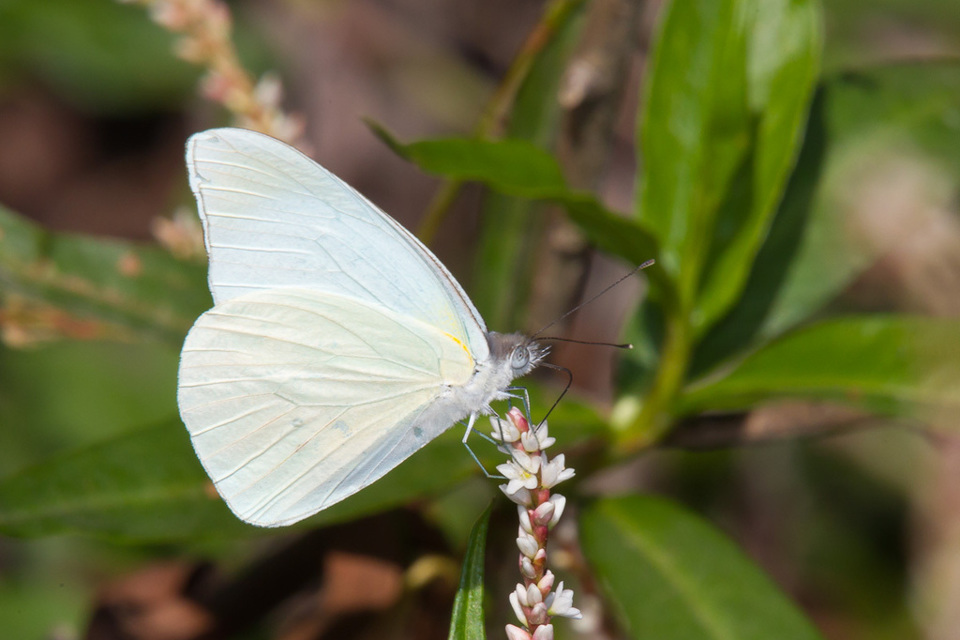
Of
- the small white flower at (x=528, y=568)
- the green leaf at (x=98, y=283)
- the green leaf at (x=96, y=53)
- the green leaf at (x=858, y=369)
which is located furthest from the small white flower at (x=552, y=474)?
the green leaf at (x=96, y=53)

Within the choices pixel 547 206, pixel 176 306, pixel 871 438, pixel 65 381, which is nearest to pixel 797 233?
pixel 547 206

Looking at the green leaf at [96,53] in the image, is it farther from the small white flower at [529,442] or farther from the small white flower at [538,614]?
the small white flower at [538,614]

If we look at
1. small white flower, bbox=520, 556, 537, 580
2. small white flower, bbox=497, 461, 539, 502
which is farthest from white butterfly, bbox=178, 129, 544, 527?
small white flower, bbox=520, 556, 537, 580

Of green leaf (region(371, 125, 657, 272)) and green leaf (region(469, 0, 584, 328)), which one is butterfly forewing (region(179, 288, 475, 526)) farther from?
green leaf (region(371, 125, 657, 272))

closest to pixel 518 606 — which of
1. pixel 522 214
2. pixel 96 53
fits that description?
pixel 522 214

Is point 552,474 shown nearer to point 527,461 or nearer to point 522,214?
point 527,461

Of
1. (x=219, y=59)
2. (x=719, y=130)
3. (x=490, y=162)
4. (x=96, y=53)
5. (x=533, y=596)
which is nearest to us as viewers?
(x=533, y=596)
